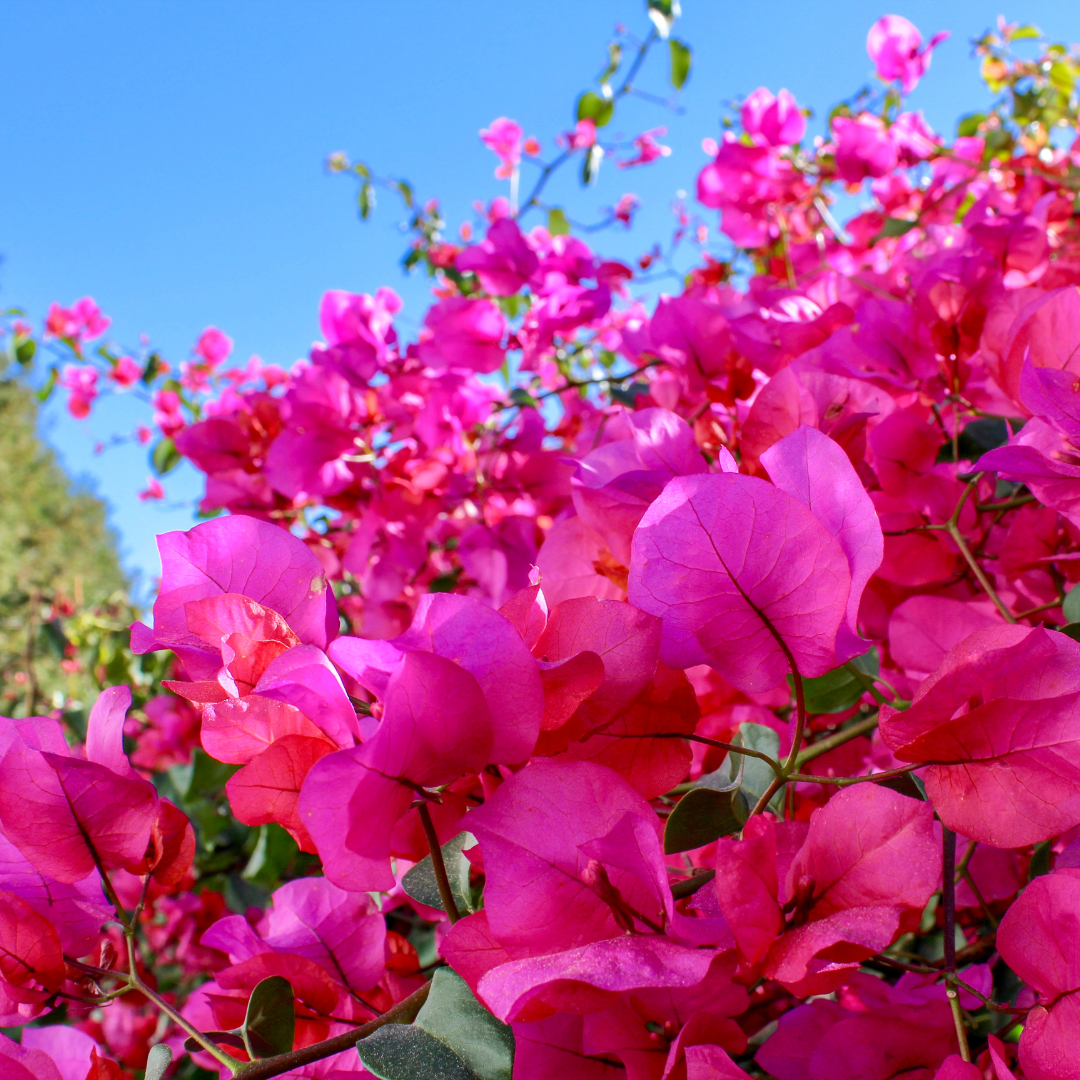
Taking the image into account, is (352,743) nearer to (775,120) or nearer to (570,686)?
(570,686)

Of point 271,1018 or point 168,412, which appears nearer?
point 271,1018

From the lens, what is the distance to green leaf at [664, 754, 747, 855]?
1.09 ft

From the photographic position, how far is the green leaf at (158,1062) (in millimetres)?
330

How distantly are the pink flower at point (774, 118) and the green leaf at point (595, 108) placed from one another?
42cm

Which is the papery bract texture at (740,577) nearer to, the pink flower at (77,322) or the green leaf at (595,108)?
the green leaf at (595,108)

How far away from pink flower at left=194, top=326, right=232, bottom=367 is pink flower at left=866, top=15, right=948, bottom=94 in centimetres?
195

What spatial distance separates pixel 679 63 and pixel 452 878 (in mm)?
1346

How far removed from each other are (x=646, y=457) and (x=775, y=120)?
0.96 meters

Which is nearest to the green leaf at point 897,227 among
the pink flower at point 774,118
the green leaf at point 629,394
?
the pink flower at point 774,118

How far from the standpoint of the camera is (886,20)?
1.42 metres

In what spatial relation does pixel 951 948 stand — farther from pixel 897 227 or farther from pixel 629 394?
pixel 897 227

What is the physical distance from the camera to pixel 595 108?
1501 millimetres

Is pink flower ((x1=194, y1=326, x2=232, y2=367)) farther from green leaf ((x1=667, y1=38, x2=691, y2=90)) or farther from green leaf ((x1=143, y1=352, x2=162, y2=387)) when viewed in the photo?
green leaf ((x1=667, y1=38, x2=691, y2=90))

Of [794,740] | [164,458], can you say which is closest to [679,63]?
[164,458]
